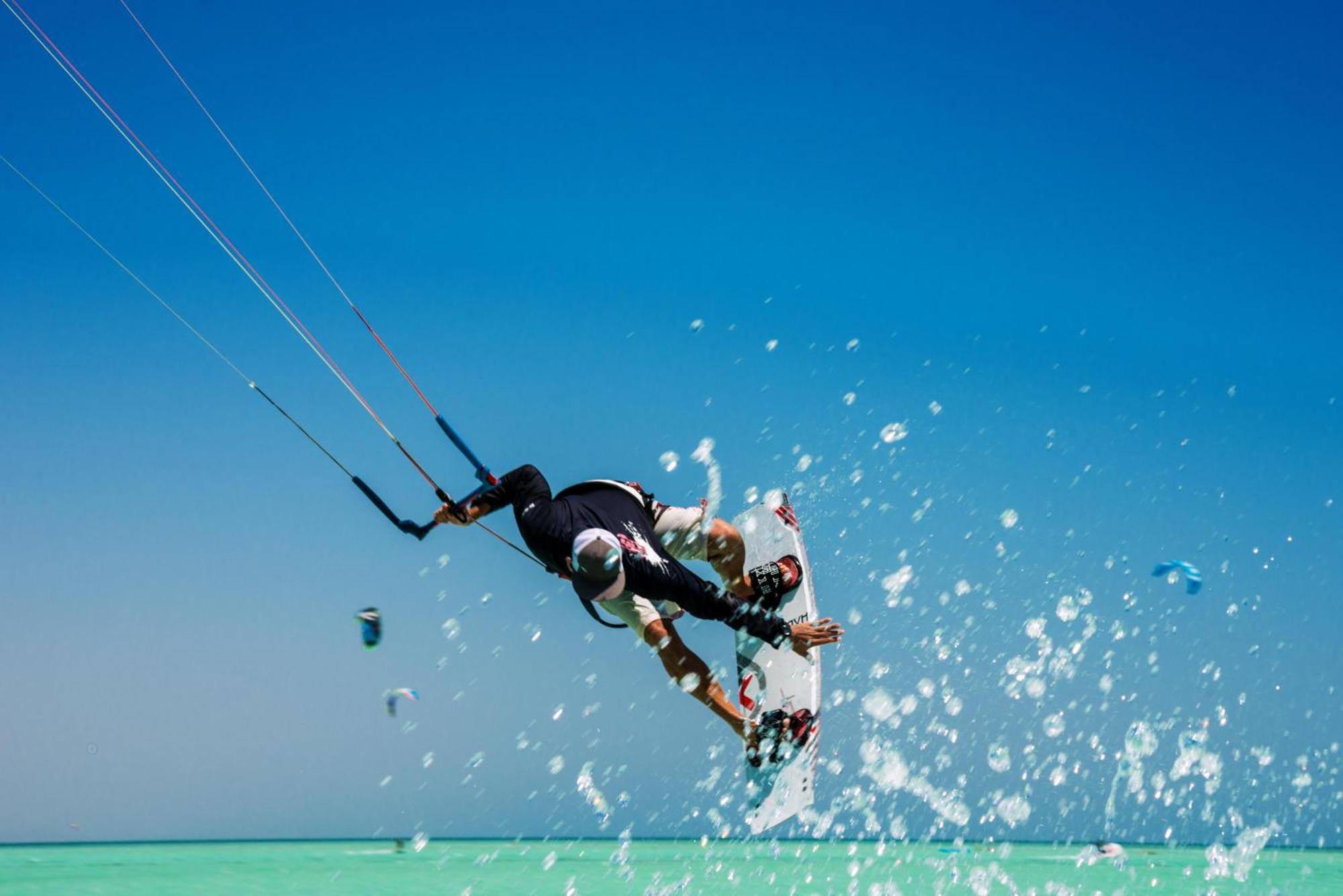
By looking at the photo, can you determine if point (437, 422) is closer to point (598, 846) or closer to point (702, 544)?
point (702, 544)

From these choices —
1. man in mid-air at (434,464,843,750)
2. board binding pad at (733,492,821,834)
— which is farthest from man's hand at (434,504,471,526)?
board binding pad at (733,492,821,834)

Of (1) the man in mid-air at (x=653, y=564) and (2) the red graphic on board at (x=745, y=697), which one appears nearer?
(1) the man in mid-air at (x=653, y=564)

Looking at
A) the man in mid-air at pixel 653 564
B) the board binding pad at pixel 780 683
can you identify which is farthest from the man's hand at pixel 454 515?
the board binding pad at pixel 780 683

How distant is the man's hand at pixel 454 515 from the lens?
7.36m

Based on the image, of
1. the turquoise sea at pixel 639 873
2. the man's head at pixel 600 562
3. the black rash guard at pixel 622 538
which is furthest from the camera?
the turquoise sea at pixel 639 873

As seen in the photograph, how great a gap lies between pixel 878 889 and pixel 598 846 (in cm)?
3602

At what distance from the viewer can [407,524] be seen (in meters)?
7.30

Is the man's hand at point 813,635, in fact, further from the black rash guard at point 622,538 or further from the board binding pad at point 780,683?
the board binding pad at point 780,683

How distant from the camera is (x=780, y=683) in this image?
8297 mm

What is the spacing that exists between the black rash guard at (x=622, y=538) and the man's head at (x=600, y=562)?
0.25ft

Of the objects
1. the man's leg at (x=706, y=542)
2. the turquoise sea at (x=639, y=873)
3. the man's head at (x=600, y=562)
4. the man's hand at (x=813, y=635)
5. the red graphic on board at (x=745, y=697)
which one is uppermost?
the man's leg at (x=706, y=542)

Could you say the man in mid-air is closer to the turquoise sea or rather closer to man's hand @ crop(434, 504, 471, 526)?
man's hand @ crop(434, 504, 471, 526)

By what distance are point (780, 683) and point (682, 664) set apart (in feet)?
3.76

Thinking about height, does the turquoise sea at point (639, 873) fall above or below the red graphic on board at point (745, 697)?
below
